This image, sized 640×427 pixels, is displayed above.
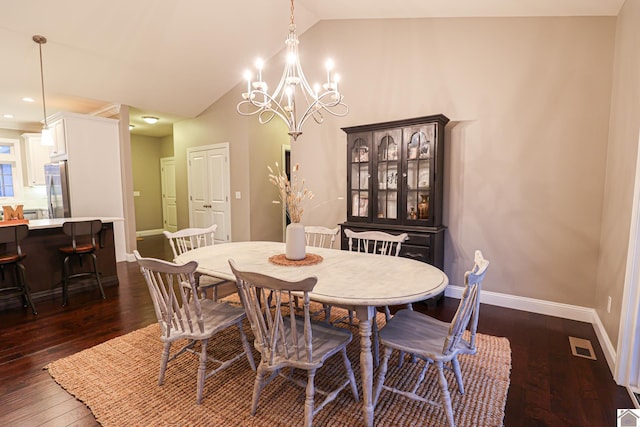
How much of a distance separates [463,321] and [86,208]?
17.8 feet

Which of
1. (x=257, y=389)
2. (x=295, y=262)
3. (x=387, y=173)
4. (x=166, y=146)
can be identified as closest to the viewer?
(x=257, y=389)

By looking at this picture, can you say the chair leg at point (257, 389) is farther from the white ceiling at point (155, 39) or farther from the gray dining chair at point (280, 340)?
→ the white ceiling at point (155, 39)

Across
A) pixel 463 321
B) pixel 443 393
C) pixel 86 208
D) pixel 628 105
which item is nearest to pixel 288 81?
pixel 463 321

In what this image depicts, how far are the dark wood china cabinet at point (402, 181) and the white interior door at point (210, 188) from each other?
2.77m

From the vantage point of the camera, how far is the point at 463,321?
5.10ft

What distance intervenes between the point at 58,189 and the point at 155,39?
2808 millimetres

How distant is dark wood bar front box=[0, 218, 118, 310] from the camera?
11.3 feet

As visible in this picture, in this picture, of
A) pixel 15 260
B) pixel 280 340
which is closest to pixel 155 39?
pixel 15 260

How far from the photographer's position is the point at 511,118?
10.2ft

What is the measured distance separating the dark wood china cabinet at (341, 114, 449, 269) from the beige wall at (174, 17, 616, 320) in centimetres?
34

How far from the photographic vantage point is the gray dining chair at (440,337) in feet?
5.05

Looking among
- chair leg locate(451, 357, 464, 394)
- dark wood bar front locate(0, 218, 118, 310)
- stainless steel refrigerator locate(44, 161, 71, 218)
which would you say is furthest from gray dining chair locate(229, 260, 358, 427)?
stainless steel refrigerator locate(44, 161, 71, 218)

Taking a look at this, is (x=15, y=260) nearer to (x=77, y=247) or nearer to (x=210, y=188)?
(x=77, y=247)

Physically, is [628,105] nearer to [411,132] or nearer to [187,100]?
[411,132]
